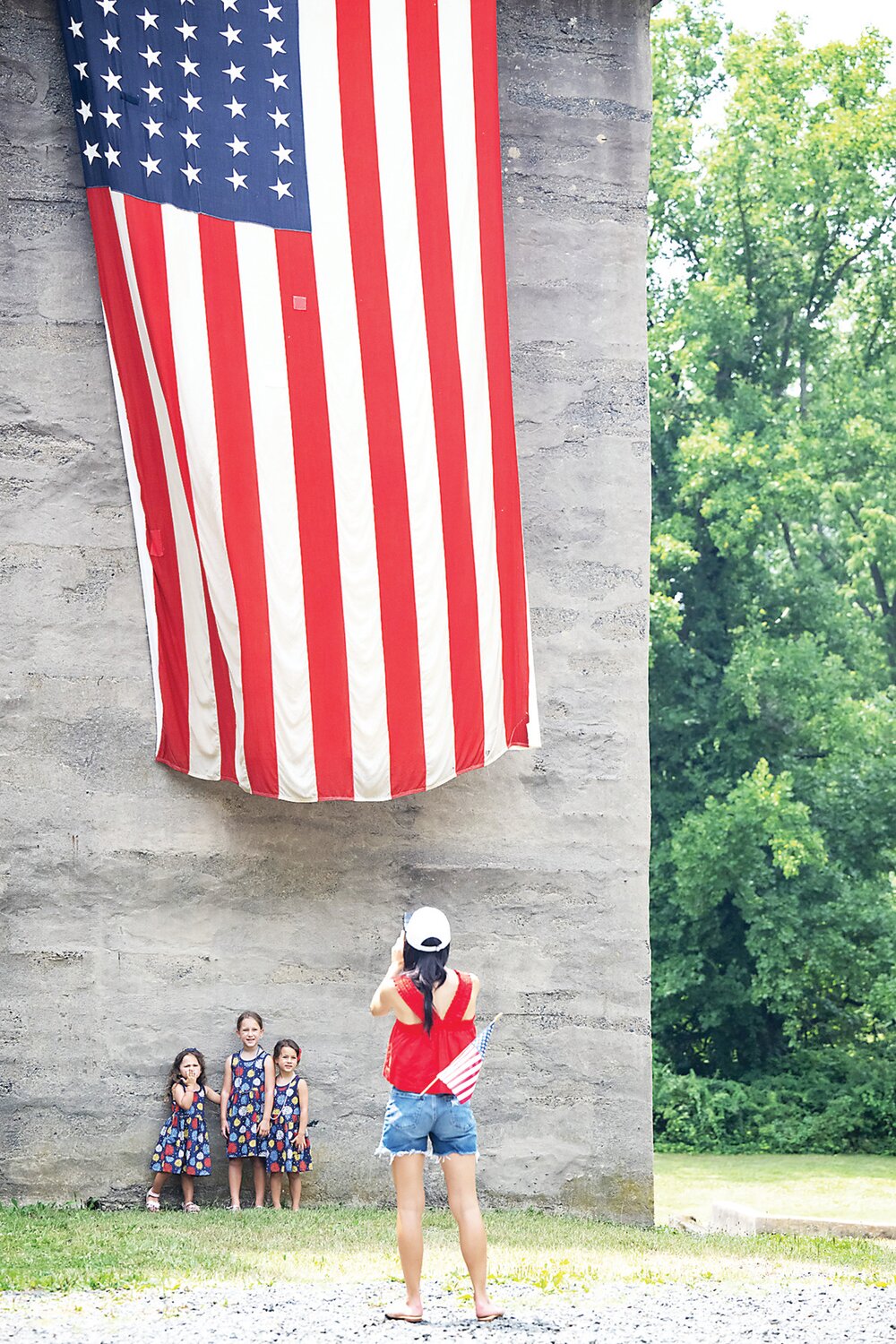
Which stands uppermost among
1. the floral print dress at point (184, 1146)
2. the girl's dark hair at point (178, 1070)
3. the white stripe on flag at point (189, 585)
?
the white stripe on flag at point (189, 585)

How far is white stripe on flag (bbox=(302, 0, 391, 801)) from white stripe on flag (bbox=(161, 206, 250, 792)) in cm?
71

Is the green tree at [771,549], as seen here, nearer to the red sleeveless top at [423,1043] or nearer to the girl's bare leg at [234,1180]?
the girl's bare leg at [234,1180]

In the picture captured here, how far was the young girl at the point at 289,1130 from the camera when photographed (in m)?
9.41

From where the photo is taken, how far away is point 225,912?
32.1ft

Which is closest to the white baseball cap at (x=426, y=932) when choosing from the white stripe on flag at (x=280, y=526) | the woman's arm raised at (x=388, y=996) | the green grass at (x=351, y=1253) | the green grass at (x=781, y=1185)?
the woman's arm raised at (x=388, y=996)

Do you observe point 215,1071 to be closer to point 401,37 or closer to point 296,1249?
point 296,1249

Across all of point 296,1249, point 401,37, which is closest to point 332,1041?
point 296,1249

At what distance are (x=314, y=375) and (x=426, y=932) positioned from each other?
4.63m

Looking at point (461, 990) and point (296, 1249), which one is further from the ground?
point (461, 990)

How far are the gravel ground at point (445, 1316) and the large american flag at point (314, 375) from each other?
12.1 feet

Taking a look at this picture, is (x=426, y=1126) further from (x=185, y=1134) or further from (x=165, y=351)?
(x=165, y=351)

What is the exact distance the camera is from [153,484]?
9836mm

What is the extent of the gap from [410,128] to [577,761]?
426 centimetres

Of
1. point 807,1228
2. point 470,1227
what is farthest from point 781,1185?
point 470,1227
